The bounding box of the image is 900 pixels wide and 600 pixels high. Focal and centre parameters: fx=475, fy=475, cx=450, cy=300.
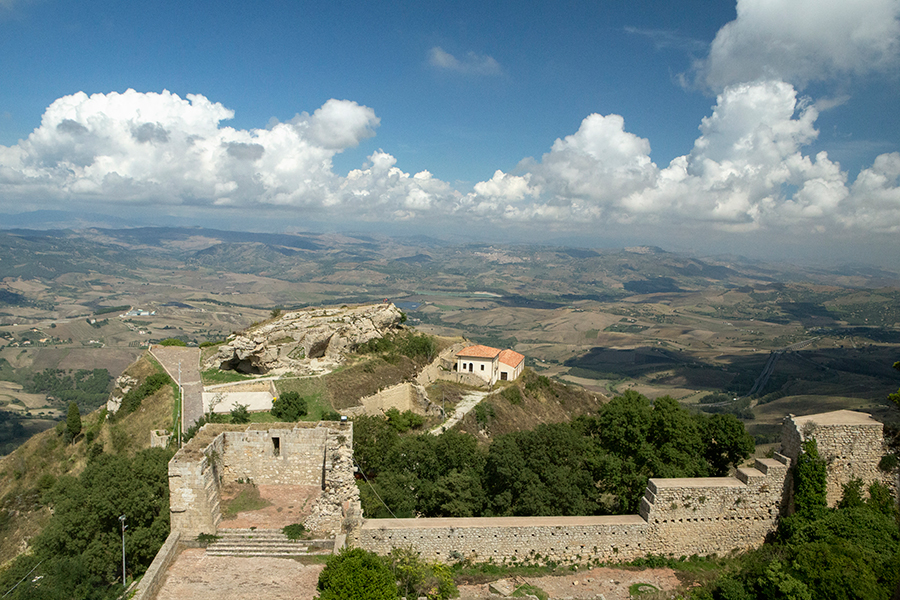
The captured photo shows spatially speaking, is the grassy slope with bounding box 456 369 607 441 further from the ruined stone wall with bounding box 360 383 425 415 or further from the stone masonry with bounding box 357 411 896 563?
the stone masonry with bounding box 357 411 896 563

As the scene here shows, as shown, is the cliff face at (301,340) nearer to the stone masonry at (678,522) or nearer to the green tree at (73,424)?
the green tree at (73,424)

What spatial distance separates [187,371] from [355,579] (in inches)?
1231

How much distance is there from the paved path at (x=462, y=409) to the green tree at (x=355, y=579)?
21920 mm

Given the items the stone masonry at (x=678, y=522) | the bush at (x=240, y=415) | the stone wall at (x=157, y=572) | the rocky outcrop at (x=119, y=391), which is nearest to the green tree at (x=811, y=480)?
the stone masonry at (x=678, y=522)

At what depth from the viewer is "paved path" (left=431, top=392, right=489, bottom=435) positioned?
37312 millimetres

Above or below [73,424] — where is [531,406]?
below

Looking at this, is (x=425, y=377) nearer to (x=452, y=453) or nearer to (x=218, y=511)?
(x=452, y=453)

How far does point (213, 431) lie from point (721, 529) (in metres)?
20.4

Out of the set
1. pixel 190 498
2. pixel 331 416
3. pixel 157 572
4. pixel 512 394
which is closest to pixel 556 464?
pixel 190 498

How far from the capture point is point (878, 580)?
47.7 feet

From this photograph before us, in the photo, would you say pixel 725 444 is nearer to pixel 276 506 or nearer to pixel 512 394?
pixel 276 506

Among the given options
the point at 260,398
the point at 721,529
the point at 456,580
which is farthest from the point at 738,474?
the point at 260,398

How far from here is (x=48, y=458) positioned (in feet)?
117

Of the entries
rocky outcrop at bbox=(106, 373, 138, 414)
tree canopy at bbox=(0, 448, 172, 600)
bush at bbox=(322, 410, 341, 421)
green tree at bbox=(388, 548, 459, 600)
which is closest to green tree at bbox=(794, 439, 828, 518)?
green tree at bbox=(388, 548, 459, 600)
